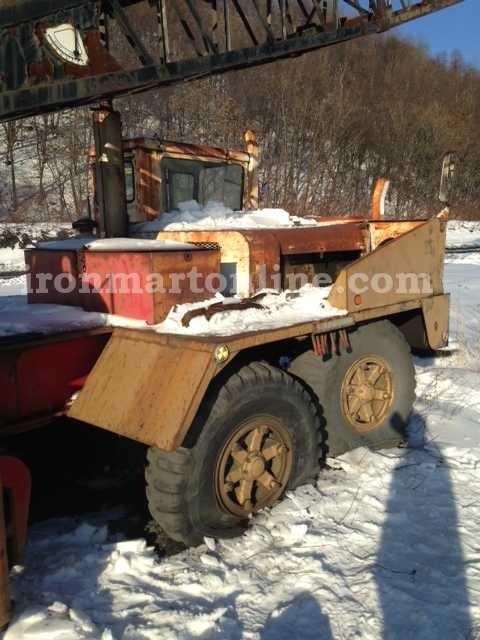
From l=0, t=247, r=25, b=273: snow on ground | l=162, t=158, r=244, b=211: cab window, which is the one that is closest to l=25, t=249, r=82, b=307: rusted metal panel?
l=162, t=158, r=244, b=211: cab window

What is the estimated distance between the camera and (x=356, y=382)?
4.04m

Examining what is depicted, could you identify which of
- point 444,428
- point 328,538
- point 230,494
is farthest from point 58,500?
point 444,428

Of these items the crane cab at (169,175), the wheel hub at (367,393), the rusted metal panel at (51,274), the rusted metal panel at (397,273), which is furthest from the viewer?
the crane cab at (169,175)

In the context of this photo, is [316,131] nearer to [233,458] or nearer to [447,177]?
[447,177]

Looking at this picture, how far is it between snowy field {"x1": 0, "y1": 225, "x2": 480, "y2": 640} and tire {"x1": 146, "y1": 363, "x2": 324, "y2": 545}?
13cm

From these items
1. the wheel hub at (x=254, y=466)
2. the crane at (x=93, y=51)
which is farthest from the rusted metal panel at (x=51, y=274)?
the wheel hub at (x=254, y=466)

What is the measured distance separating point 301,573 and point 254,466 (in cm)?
65

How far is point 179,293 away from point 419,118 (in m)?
34.8

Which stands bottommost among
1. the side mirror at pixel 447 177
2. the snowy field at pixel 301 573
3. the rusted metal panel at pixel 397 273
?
the snowy field at pixel 301 573

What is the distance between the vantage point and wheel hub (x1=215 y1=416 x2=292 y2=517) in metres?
3.11

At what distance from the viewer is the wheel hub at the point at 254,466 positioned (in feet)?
10.2

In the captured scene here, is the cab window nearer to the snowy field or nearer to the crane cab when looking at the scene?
the crane cab

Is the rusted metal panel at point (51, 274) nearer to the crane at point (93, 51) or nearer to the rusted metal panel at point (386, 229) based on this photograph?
the crane at point (93, 51)

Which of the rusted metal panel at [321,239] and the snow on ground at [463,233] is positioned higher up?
the snow on ground at [463,233]
